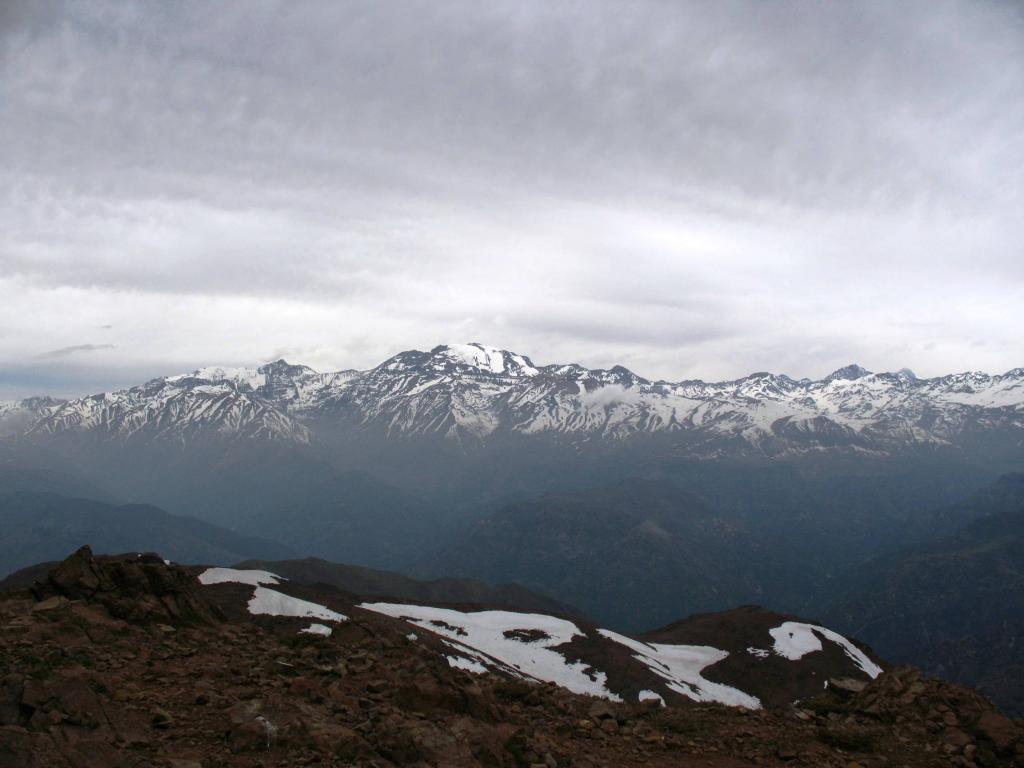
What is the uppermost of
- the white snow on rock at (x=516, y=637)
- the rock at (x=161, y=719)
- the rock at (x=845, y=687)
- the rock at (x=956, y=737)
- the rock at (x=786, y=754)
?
the rock at (x=161, y=719)

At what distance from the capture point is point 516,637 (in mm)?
87438

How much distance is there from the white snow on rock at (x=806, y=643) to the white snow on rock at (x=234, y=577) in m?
66.8

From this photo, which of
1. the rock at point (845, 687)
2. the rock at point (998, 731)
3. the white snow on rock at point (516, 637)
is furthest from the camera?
the white snow on rock at point (516, 637)

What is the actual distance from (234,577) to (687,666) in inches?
2263

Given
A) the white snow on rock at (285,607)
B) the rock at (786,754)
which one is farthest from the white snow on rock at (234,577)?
the rock at (786,754)

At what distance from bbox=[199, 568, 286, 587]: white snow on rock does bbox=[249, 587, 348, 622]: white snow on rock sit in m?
4.91

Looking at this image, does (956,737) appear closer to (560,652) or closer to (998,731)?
(998,731)

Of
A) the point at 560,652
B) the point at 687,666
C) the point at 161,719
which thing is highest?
the point at 161,719

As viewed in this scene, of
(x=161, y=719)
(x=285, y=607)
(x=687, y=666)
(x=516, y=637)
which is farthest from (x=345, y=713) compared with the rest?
(x=687, y=666)

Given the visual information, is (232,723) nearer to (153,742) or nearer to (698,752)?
(153,742)

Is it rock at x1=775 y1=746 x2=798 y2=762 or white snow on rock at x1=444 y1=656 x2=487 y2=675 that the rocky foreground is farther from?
white snow on rock at x1=444 y1=656 x2=487 y2=675

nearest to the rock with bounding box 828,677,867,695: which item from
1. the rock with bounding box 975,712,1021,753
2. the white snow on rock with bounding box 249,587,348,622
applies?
the rock with bounding box 975,712,1021,753

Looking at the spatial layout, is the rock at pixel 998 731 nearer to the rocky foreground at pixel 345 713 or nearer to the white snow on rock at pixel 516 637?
the rocky foreground at pixel 345 713

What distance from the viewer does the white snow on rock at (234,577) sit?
82.8 meters
